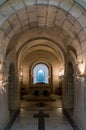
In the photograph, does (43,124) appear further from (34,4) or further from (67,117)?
(34,4)

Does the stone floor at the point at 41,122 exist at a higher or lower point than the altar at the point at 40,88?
lower

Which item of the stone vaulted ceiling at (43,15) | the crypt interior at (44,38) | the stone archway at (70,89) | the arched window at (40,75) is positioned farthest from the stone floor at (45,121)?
the arched window at (40,75)

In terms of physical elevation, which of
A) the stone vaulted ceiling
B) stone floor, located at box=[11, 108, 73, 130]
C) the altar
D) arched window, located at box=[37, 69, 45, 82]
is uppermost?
the stone vaulted ceiling

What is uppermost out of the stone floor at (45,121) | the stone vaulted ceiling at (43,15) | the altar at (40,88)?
the stone vaulted ceiling at (43,15)

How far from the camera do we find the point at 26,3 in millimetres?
9383

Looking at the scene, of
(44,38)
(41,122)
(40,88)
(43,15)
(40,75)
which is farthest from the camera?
(40,75)

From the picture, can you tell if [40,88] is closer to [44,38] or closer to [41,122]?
[44,38]

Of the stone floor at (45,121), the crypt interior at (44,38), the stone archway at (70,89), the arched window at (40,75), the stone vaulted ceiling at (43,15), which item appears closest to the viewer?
the stone vaulted ceiling at (43,15)

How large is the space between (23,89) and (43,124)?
15.5 metres

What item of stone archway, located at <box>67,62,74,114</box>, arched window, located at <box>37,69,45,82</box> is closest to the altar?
stone archway, located at <box>67,62,74,114</box>

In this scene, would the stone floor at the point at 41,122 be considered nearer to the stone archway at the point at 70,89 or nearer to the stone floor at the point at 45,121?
the stone floor at the point at 45,121

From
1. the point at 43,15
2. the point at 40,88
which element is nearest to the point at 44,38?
the point at 43,15

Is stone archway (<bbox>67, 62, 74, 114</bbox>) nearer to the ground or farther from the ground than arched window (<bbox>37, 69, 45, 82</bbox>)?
nearer to the ground

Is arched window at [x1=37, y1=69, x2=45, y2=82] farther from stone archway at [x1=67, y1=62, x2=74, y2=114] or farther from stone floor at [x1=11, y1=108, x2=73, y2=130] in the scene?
stone floor at [x1=11, y1=108, x2=73, y2=130]
